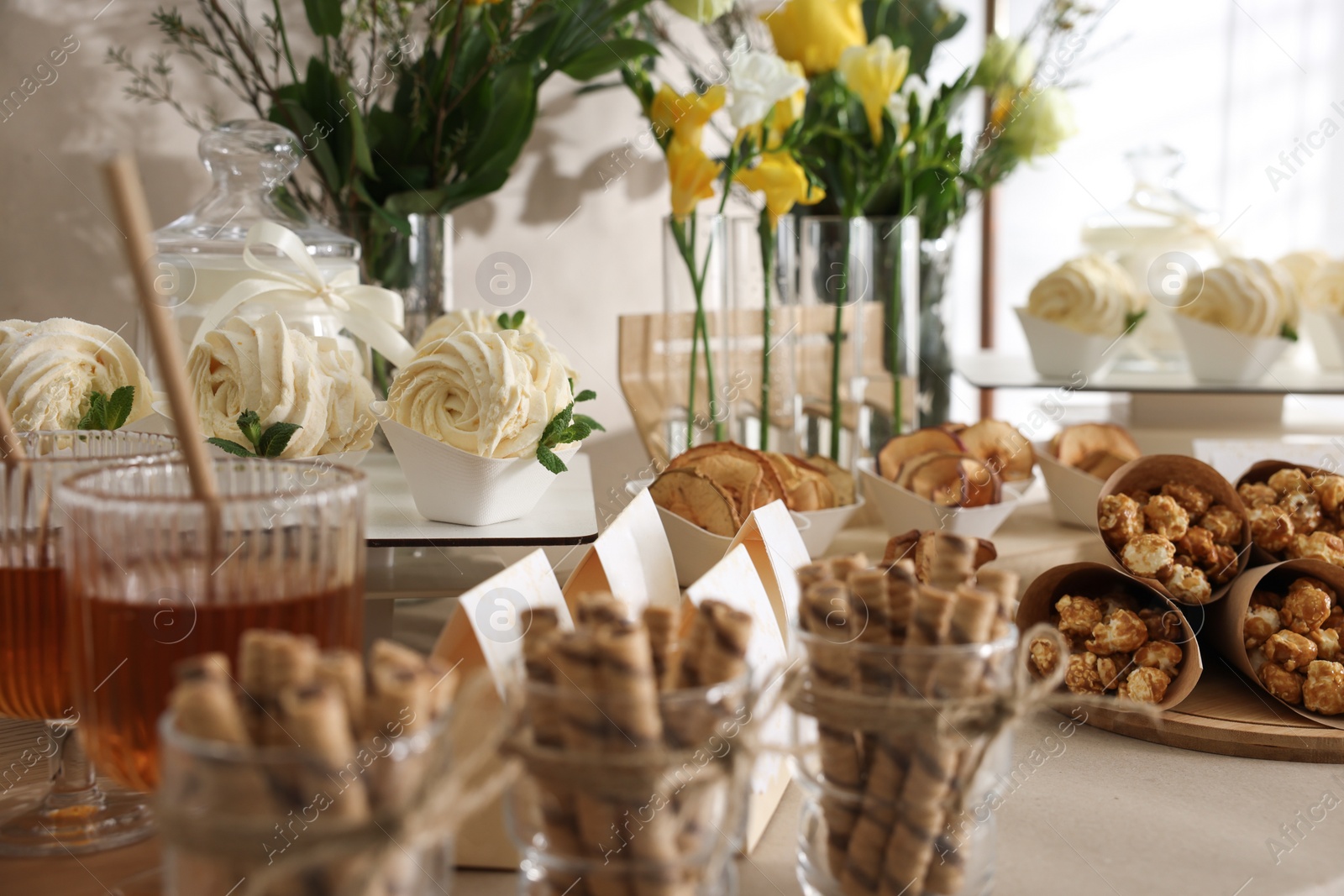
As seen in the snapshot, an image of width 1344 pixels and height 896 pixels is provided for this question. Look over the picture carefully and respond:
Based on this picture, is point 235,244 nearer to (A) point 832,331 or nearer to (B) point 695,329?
(B) point 695,329

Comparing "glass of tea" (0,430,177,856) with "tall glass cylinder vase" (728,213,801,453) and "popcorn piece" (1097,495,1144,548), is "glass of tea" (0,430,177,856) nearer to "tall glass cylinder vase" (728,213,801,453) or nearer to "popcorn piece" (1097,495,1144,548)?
"popcorn piece" (1097,495,1144,548)

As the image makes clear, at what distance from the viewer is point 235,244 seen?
843 mm

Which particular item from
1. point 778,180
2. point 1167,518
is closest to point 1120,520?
point 1167,518

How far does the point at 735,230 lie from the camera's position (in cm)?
115

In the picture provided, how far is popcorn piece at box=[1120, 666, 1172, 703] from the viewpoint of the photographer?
0.68m

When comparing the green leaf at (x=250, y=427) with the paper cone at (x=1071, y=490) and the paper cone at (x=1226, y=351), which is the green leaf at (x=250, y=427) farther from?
the paper cone at (x=1226, y=351)

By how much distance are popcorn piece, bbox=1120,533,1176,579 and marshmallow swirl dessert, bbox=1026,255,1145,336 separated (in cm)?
59

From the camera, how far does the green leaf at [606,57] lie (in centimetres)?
115

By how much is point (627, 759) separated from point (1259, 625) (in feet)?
1.73

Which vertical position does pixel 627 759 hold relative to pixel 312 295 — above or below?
below

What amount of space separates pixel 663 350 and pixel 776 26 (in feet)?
1.24

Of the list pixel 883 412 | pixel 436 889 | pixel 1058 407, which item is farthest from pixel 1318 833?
pixel 883 412

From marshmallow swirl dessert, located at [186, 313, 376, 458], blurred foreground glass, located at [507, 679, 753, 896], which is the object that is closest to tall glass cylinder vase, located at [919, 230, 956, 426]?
marshmallow swirl dessert, located at [186, 313, 376, 458]

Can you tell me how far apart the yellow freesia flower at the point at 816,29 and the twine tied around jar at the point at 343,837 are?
106 centimetres
